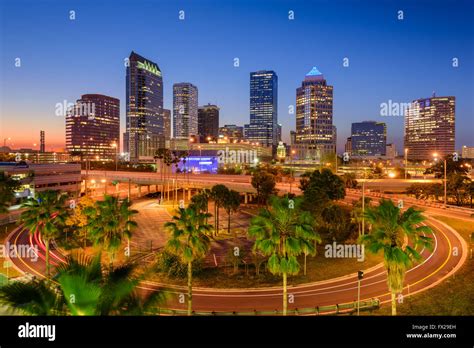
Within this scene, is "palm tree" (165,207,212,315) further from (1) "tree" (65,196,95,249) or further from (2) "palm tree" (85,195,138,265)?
(1) "tree" (65,196,95,249)

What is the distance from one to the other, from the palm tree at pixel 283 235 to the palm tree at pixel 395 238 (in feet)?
8.80

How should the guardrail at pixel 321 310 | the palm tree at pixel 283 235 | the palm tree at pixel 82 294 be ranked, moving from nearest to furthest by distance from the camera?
the palm tree at pixel 82 294 → the palm tree at pixel 283 235 → the guardrail at pixel 321 310

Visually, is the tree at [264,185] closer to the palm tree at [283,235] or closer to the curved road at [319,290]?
the curved road at [319,290]

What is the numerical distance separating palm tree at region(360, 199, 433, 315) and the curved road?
7506 mm

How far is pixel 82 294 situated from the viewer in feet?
21.9

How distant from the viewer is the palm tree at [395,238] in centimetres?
1398

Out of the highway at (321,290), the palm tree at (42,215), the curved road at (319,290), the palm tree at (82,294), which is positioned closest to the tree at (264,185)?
the highway at (321,290)

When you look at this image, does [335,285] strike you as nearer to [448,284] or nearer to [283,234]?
[448,284]

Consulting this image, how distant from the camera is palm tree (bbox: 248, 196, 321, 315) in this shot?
15.8 m

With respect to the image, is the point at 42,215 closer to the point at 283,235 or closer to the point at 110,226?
the point at 110,226

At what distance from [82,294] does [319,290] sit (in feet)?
64.6
